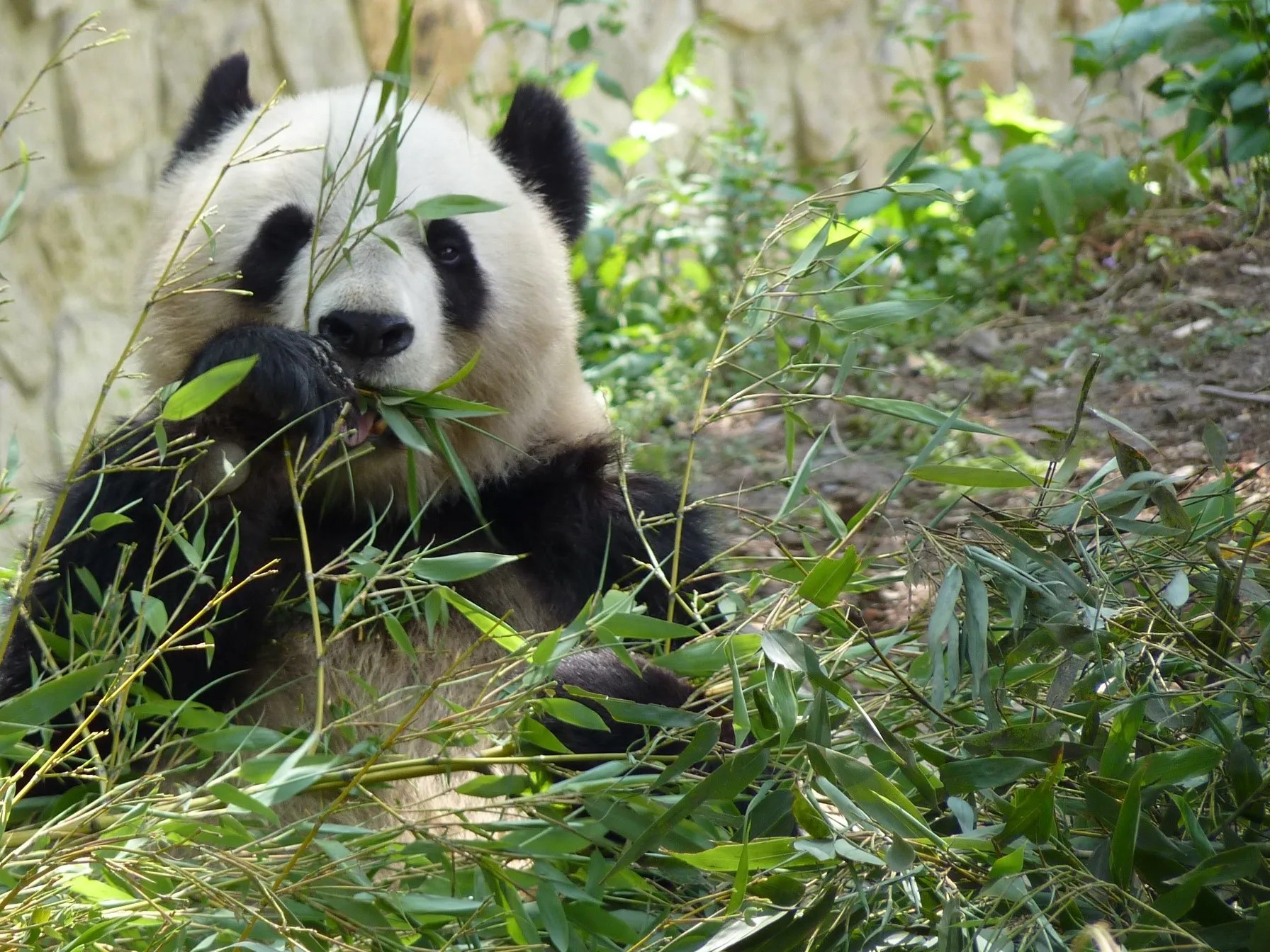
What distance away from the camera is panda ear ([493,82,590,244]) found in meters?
3.17

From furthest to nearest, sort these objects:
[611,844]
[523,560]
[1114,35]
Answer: [1114,35] < [523,560] < [611,844]

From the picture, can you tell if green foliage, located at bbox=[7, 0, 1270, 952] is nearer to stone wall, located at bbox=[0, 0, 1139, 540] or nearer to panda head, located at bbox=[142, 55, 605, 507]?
panda head, located at bbox=[142, 55, 605, 507]

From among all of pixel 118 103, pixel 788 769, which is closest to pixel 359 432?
pixel 788 769

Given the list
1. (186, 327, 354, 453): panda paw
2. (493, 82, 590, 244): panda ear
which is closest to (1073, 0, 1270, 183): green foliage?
(493, 82, 590, 244): panda ear

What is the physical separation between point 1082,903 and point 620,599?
69 centimetres

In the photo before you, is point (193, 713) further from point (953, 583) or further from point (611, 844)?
point (953, 583)

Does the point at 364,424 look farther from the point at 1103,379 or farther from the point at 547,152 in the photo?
the point at 1103,379

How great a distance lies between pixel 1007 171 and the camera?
5.15 metres

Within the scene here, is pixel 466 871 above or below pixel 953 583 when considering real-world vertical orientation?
below

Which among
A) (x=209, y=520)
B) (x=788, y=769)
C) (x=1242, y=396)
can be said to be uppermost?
(x=209, y=520)

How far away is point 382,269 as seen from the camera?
2330 mm

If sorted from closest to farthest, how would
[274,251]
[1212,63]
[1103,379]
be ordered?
[274,251] → [1103,379] → [1212,63]

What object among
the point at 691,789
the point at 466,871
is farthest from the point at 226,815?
the point at 691,789

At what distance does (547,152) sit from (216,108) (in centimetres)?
81
